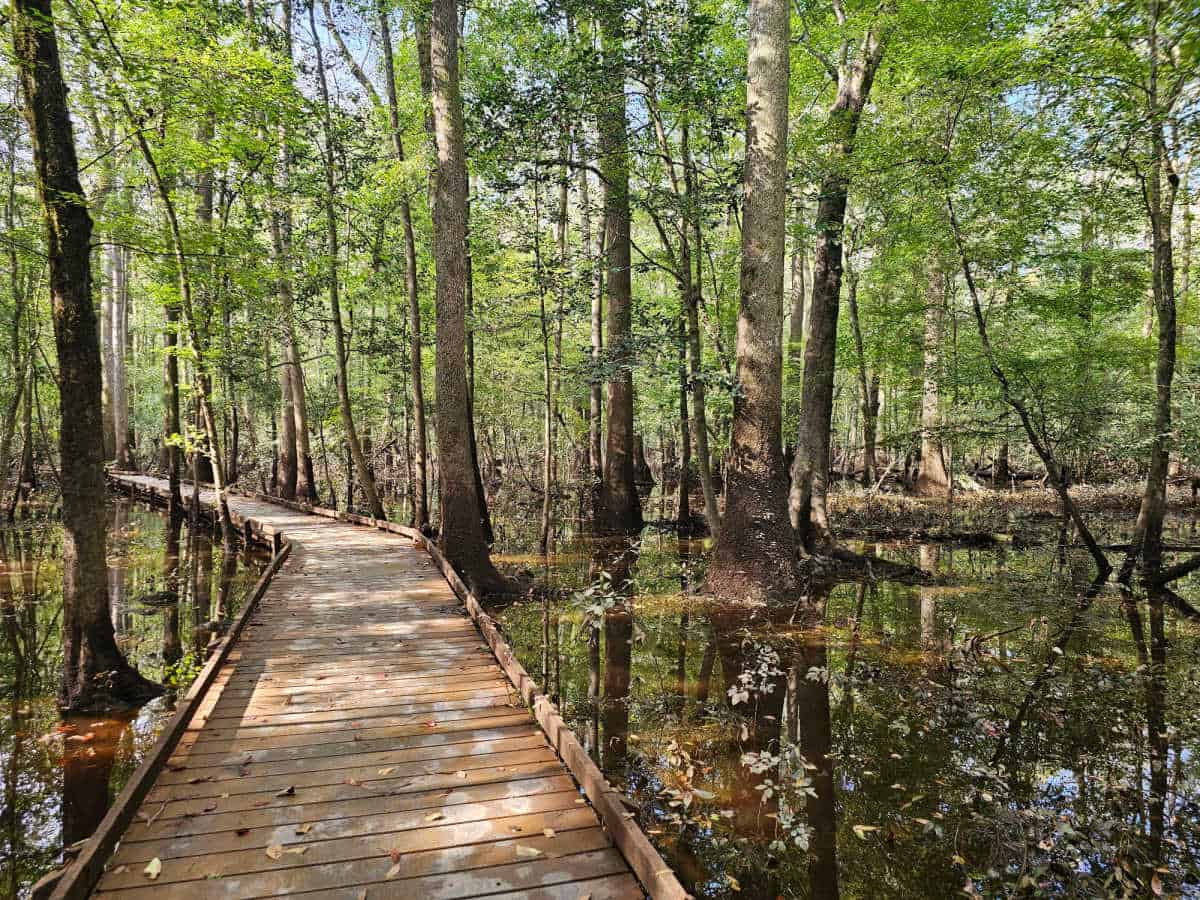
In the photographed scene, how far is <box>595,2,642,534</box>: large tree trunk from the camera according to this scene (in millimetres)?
9530

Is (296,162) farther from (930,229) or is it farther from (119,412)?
(119,412)

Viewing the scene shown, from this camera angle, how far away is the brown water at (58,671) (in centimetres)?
435

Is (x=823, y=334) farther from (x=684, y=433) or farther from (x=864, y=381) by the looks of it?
(x=864, y=381)

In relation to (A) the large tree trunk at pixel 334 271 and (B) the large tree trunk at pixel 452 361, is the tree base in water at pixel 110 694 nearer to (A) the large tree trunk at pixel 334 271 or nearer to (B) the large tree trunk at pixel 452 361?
(B) the large tree trunk at pixel 452 361

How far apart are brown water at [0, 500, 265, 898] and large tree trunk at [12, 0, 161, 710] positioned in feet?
1.45

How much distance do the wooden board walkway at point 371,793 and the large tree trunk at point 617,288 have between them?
601 cm

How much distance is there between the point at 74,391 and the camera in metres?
5.82

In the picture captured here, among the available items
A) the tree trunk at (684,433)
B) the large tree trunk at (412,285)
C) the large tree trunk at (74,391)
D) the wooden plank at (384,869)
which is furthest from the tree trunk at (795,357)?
the wooden plank at (384,869)

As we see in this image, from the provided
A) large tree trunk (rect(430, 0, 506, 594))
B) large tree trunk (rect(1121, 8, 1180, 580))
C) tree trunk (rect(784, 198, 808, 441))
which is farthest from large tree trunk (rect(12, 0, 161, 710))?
tree trunk (rect(784, 198, 808, 441))

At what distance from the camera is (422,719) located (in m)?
4.74

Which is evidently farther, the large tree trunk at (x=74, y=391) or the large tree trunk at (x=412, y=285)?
the large tree trunk at (x=412, y=285)

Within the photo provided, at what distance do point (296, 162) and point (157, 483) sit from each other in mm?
14887

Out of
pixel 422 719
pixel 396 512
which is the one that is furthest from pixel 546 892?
pixel 396 512

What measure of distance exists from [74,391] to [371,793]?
4.82 metres
